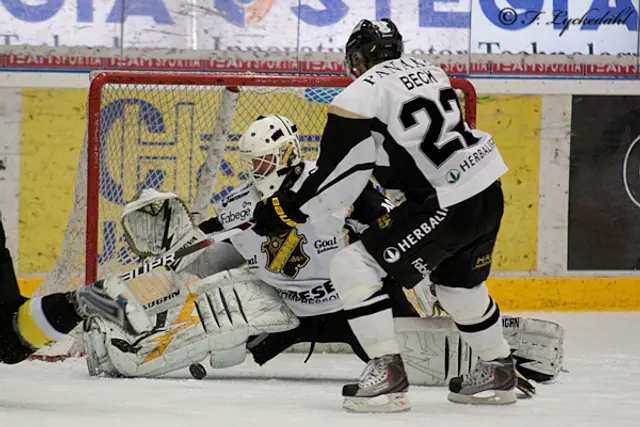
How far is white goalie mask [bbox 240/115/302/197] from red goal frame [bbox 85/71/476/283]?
562 mm

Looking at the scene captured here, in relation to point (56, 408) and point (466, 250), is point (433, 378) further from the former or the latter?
point (56, 408)

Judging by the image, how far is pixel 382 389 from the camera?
2.90 metres

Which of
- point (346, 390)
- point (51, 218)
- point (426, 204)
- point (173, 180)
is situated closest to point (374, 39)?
point (426, 204)

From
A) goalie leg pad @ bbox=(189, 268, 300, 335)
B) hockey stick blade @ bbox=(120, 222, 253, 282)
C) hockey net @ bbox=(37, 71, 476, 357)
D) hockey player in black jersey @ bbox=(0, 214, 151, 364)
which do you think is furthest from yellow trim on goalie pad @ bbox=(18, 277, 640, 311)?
hockey player in black jersey @ bbox=(0, 214, 151, 364)

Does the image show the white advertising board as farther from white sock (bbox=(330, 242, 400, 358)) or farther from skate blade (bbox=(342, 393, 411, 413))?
skate blade (bbox=(342, 393, 411, 413))

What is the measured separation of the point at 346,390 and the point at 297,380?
0.76 m

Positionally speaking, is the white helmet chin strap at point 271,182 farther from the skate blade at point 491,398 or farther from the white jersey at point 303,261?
the skate blade at point 491,398

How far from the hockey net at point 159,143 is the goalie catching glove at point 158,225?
1.02 feet

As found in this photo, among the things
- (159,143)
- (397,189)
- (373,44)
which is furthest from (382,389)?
(159,143)

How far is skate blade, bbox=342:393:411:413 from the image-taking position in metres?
2.89

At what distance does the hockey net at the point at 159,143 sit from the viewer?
167 inches

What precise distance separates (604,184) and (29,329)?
3.69 meters

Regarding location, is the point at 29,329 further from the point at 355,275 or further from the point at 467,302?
the point at 467,302

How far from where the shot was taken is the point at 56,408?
2934mm
